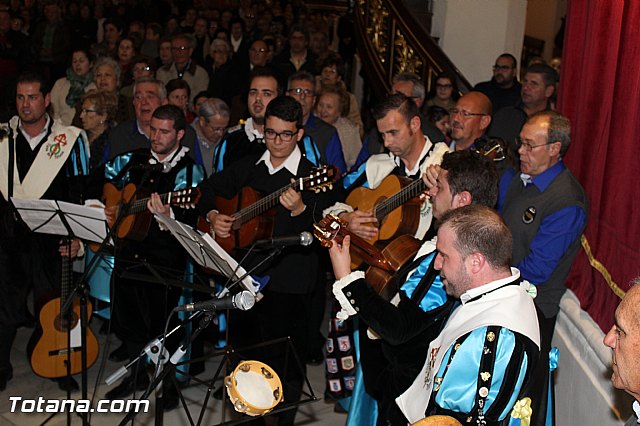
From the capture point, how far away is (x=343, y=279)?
3699 millimetres

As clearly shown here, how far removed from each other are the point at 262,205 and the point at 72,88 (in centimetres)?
466

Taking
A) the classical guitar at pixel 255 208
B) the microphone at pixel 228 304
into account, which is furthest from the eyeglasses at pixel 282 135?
the microphone at pixel 228 304

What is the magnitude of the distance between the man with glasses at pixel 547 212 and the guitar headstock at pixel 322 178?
0.99 meters

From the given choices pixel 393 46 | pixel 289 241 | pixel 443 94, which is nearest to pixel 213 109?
pixel 443 94

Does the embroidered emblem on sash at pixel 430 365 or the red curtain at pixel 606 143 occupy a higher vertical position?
the red curtain at pixel 606 143

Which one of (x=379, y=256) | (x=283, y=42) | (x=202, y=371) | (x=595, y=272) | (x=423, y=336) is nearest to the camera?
(x=423, y=336)

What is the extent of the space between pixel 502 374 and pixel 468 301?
29cm

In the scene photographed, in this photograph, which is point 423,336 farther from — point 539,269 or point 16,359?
point 16,359

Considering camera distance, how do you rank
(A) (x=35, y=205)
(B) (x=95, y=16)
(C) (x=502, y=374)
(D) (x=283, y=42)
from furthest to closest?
(B) (x=95, y=16), (D) (x=283, y=42), (A) (x=35, y=205), (C) (x=502, y=374)

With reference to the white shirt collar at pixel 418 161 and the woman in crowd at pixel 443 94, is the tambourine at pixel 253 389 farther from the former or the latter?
the woman in crowd at pixel 443 94

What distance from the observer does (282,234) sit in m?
4.97

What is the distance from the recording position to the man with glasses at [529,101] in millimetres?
6562

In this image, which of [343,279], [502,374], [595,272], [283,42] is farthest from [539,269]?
[283,42]

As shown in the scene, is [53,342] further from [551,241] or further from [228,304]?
[551,241]
